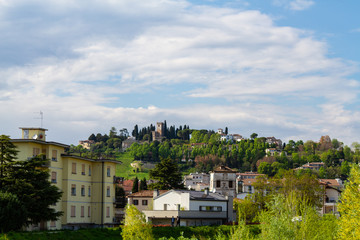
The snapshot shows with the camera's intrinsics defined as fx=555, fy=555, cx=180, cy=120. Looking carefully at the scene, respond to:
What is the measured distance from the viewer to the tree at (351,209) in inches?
1197

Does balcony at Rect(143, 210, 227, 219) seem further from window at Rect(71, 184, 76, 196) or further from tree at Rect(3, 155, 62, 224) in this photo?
tree at Rect(3, 155, 62, 224)

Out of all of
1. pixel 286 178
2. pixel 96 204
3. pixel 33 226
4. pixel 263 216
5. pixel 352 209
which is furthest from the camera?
pixel 286 178

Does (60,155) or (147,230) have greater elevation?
(60,155)

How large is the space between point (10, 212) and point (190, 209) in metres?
35.2

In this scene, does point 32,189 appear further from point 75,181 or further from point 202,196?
point 202,196

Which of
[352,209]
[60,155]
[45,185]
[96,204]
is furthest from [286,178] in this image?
[352,209]

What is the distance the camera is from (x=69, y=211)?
61781 mm

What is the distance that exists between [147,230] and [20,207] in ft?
36.9

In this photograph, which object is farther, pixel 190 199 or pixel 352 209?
pixel 190 199

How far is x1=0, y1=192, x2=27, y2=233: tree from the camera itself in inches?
1794

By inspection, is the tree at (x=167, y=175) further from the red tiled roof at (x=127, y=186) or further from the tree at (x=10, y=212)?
the tree at (x=10, y=212)

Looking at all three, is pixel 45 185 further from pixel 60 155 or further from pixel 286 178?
pixel 286 178

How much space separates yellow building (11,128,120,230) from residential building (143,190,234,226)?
8.57 meters

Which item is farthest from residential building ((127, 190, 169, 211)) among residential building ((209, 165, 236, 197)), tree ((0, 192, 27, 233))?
tree ((0, 192, 27, 233))
